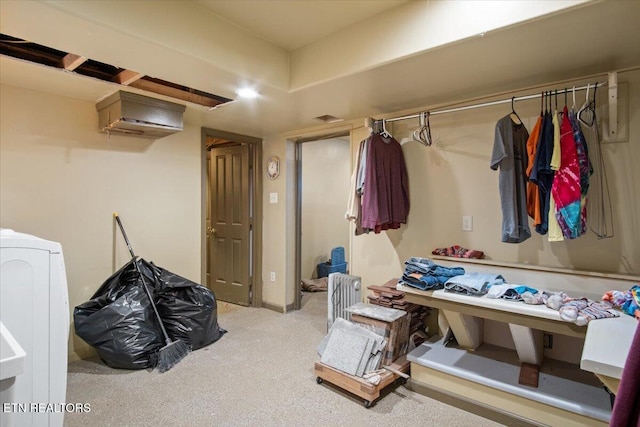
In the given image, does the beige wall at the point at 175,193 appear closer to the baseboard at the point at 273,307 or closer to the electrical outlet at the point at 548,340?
the electrical outlet at the point at 548,340

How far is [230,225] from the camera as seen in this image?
14.7ft

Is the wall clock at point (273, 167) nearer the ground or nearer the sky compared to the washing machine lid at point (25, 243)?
nearer the sky

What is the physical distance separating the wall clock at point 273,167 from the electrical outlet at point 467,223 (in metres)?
2.23

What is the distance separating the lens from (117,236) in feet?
10.3

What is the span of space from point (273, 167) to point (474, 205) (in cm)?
238

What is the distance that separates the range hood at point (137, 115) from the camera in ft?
8.78

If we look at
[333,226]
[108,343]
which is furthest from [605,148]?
[333,226]

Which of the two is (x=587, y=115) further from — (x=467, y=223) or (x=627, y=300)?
(x=627, y=300)

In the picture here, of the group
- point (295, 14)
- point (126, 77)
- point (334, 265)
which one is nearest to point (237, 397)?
point (126, 77)

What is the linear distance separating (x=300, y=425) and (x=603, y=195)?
233cm

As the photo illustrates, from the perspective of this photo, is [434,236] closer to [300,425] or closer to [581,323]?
[581,323]

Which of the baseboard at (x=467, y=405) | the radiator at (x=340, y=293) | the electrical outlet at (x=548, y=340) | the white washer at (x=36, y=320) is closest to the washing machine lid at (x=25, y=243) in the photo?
the white washer at (x=36, y=320)

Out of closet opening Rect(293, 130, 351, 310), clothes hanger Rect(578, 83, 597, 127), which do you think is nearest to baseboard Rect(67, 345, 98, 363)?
closet opening Rect(293, 130, 351, 310)

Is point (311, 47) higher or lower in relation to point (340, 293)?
higher
